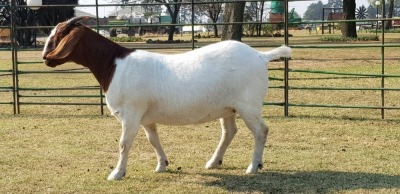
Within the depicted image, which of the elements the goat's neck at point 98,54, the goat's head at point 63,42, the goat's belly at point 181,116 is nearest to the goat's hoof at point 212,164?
the goat's belly at point 181,116

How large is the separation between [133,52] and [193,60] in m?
0.63

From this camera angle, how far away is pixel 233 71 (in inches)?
237

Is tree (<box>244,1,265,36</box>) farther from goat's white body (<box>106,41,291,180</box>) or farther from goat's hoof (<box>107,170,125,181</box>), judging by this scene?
goat's hoof (<box>107,170,125,181</box>)

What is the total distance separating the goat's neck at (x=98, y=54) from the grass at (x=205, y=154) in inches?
41.9

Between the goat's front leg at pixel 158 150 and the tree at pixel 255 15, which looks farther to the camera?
the tree at pixel 255 15

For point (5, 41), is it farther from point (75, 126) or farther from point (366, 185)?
point (366, 185)

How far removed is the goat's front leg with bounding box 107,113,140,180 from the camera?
595 cm

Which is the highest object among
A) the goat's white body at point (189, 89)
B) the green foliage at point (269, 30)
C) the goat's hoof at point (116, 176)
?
the green foliage at point (269, 30)

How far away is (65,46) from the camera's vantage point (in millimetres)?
6023

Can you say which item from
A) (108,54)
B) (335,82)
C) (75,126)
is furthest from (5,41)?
(108,54)

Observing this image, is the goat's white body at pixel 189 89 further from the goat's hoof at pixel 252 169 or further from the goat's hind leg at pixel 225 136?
the goat's hind leg at pixel 225 136

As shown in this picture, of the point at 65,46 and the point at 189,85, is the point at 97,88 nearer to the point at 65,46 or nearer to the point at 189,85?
the point at 65,46

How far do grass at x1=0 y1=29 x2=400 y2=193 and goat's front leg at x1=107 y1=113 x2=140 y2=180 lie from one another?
11 cm

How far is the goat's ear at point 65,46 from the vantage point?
6016 mm
